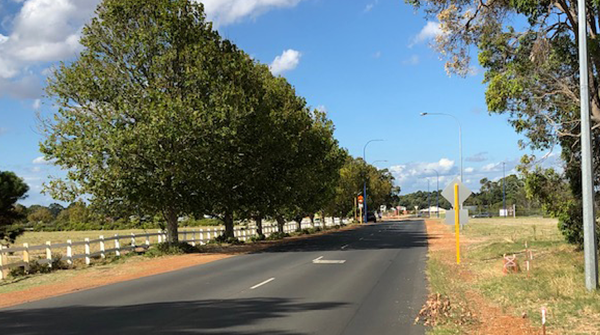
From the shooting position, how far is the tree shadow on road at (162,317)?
8.91m

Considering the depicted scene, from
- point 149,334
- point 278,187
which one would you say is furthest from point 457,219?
point 278,187

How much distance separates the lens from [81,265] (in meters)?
22.6

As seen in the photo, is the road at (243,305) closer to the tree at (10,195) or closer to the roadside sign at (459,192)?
the roadside sign at (459,192)

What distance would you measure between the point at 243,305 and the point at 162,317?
1.83 meters

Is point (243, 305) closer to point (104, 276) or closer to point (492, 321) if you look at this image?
point (492, 321)

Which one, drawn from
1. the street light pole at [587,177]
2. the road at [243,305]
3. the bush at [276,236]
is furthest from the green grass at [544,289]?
the bush at [276,236]

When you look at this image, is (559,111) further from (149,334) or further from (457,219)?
(149,334)

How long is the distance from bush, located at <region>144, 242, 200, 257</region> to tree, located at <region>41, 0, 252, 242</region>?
202 centimetres

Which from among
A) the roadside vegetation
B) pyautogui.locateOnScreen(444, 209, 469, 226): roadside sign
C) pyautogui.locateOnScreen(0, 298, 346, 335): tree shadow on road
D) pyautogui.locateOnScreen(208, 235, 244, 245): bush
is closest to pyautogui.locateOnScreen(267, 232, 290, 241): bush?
pyautogui.locateOnScreen(208, 235, 244, 245): bush

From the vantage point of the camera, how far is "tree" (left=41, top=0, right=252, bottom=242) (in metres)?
24.4

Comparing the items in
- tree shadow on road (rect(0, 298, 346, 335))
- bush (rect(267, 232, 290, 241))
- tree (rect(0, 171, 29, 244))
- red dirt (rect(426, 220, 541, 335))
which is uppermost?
tree (rect(0, 171, 29, 244))

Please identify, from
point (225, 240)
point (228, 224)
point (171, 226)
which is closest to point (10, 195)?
point (171, 226)

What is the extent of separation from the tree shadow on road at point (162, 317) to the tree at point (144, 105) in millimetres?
13658

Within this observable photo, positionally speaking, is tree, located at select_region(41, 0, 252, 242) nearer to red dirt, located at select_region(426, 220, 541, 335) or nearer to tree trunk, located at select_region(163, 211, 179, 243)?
tree trunk, located at select_region(163, 211, 179, 243)
